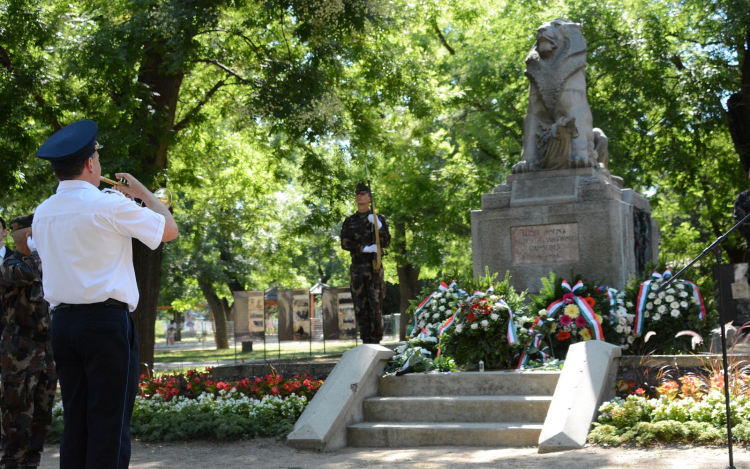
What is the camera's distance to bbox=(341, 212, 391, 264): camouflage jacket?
11.8m

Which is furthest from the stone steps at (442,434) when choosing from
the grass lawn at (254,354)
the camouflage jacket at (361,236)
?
the grass lawn at (254,354)

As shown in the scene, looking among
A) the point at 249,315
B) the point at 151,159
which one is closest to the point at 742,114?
the point at 249,315

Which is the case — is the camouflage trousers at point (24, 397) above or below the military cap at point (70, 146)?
below

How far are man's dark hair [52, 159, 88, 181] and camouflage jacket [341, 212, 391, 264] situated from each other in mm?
7288

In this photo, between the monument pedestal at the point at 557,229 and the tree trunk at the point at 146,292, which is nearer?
the monument pedestal at the point at 557,229

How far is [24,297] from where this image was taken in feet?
22.0

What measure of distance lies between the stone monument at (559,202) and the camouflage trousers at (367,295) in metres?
1.43

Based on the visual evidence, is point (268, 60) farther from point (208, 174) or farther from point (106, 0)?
point (208, 174)

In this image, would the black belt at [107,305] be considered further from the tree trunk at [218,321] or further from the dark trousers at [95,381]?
the tree trunk at [218,321]

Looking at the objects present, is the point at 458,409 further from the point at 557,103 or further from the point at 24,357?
the point at 557,103

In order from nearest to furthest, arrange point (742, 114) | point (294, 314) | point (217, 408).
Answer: point (217, 408) < point (294, 314) < point (742, 114)

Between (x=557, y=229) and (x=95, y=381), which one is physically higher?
(x=557, y=229)

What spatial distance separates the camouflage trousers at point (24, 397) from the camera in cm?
657

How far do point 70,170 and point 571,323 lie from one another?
6.75m
